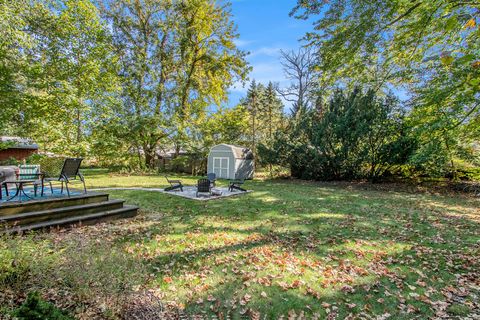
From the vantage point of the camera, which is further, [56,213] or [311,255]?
[56,213]

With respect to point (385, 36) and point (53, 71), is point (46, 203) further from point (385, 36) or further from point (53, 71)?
point (53, 71)

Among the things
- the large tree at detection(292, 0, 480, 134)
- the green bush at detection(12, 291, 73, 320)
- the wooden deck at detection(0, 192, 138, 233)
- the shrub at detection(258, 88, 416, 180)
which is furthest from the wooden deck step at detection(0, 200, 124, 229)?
the shrub at detection(258, 88, 416, 180)

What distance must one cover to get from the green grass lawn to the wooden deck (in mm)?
390

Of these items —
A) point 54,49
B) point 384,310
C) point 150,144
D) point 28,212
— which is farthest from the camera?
point 150,144

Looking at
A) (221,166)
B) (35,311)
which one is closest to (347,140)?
(221,166)

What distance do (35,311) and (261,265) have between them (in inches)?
109

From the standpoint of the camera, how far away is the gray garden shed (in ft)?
57.8

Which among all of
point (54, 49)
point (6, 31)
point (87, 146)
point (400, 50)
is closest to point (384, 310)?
point (400, 50)

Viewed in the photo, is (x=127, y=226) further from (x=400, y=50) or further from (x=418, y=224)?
(x=400, y=50)

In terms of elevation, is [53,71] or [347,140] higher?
[53,71]

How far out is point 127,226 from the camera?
5398mm

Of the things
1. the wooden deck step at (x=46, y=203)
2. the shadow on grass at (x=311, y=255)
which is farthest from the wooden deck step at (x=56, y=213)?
the shadow on grass at (x=311, y=255)

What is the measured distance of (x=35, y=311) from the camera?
1771 mm

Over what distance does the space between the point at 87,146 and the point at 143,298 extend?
13194 millimetres
